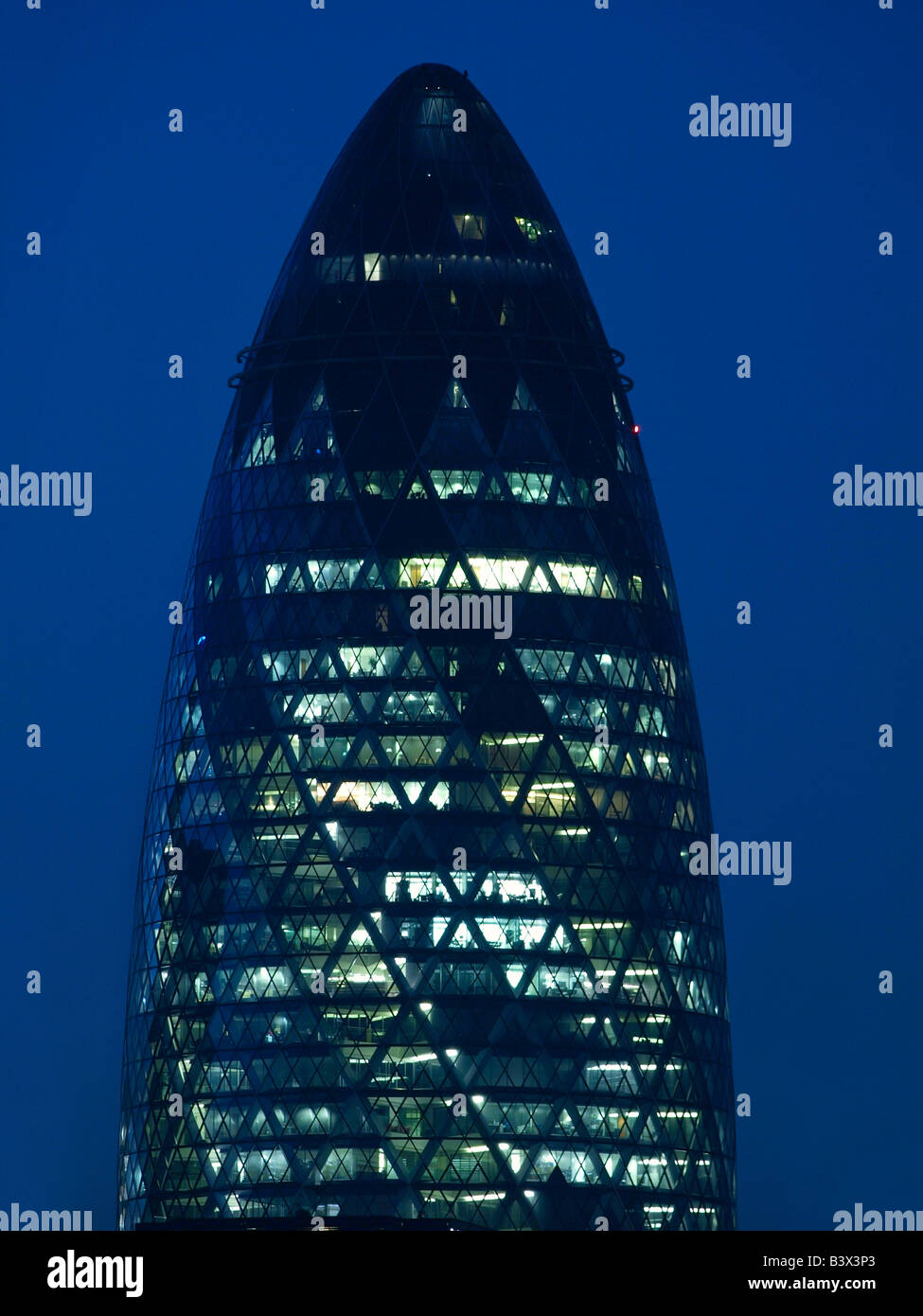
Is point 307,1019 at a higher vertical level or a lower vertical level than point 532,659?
lower

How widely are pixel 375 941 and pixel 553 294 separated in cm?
4854

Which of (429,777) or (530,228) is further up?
(530,228)

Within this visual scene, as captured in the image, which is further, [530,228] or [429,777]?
[530,228]

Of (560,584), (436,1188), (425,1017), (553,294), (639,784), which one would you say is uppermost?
(553,294)

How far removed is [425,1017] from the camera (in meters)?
175

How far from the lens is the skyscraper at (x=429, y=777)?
175 metres

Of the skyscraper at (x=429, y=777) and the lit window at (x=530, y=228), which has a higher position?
the lit window at (x=530, y=228)

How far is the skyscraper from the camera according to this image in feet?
574

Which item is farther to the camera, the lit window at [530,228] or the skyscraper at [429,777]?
the lit window at [530,228]

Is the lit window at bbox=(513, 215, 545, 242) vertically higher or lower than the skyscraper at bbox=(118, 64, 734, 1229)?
higher

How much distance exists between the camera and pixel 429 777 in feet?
588
